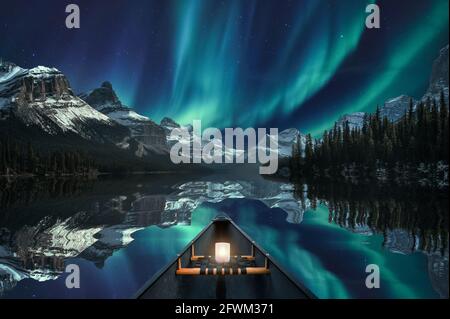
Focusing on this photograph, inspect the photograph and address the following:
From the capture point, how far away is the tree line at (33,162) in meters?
80.2

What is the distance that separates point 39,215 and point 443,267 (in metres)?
22.1

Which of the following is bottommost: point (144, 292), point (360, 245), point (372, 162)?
point (360, 245)

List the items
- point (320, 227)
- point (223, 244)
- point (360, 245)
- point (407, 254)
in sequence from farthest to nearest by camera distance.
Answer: point (320, 227)
point (360, 245)
point (407, 254)
point (223, 244)

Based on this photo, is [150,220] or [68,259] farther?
[150,220]

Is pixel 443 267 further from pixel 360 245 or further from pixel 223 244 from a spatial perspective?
pixel 223 244

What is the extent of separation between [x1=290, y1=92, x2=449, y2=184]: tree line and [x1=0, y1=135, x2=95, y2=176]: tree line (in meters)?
59.3

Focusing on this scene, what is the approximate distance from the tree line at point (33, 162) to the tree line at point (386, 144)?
59.3 meters

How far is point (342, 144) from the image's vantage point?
66.1 metres

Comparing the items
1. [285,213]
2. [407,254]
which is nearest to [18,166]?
[285,213]
